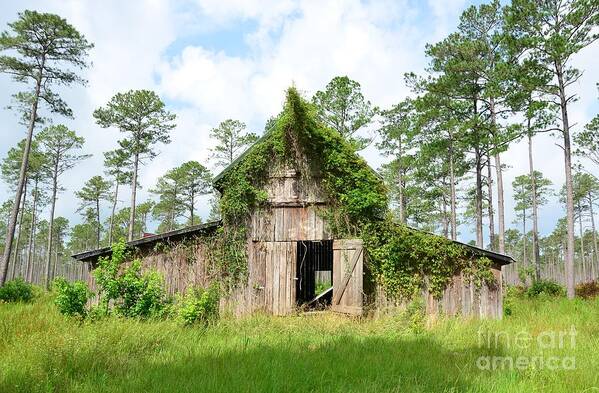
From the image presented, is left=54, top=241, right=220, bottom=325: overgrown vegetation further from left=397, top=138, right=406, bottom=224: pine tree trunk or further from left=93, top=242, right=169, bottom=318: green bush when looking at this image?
left=397, top=138, right=406, bottom=224: pine tree trunk

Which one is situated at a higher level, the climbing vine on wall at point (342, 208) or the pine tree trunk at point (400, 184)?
the pine tree trunk at point (400, 184)

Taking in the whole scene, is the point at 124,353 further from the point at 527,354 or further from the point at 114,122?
the point at 114,122

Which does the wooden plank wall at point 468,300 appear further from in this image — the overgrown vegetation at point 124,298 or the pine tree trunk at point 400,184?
the pine tree trunk at point 400,184

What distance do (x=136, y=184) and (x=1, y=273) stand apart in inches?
527

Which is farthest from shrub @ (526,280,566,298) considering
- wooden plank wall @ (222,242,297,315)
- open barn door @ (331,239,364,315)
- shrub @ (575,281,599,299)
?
wooden plank wall @ (222,242,297,315)

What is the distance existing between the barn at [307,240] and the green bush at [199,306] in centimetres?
35

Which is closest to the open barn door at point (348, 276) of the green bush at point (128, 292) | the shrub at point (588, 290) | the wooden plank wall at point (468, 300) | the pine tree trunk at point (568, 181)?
the wooden plank wall at point (468, 300)

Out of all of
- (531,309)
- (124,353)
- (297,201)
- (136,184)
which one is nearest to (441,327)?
(297,201)

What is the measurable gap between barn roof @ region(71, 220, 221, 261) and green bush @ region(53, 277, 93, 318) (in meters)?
1.54

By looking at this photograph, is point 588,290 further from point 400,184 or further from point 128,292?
point 128,292

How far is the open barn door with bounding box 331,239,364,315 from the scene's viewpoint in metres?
11.8

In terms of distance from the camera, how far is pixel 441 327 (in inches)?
416

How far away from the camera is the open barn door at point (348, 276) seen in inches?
466

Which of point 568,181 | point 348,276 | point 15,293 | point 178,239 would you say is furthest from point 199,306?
point 568,181
